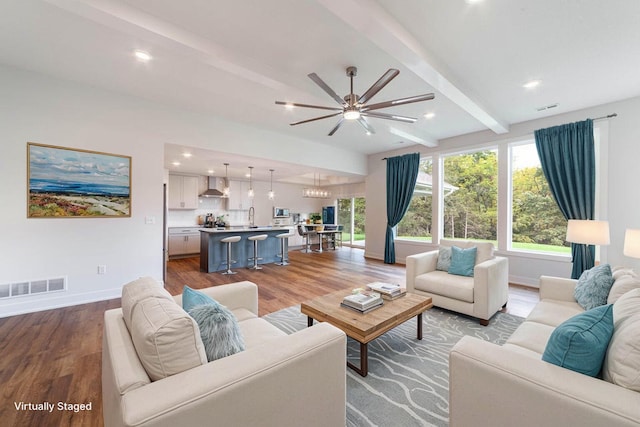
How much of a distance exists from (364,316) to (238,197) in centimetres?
736

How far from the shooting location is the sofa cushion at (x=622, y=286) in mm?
1805

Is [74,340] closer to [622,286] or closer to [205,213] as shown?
[622,286]

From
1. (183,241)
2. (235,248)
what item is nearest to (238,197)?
(183,241)

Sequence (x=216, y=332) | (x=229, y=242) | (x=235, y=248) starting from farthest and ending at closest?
(x=235, y=248)
(x=229, y=242)
(x=216, y=332)

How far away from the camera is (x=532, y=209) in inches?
184

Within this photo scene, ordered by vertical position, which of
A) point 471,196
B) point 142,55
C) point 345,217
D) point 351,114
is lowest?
point 345,217

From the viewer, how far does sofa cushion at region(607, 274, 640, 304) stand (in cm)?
181

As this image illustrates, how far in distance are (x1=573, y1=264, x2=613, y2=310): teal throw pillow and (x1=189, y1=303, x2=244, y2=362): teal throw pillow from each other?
278cm

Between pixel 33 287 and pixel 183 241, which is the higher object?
pixel 183 241

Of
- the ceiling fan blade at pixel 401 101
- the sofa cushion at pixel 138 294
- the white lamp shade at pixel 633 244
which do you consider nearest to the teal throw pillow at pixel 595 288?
the white lamp shade at pixel 633 244

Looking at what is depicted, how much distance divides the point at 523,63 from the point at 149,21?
380cm

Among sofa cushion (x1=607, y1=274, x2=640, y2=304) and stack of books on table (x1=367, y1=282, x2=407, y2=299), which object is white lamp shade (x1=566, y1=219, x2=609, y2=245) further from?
stack of books on table (x1=367, y1=282, x2=407, y2=299)

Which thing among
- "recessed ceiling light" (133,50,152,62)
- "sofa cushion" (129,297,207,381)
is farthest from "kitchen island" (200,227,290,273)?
"sofa cushion" (129,297,207,381)

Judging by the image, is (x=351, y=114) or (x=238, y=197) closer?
(x=351, y=114)
